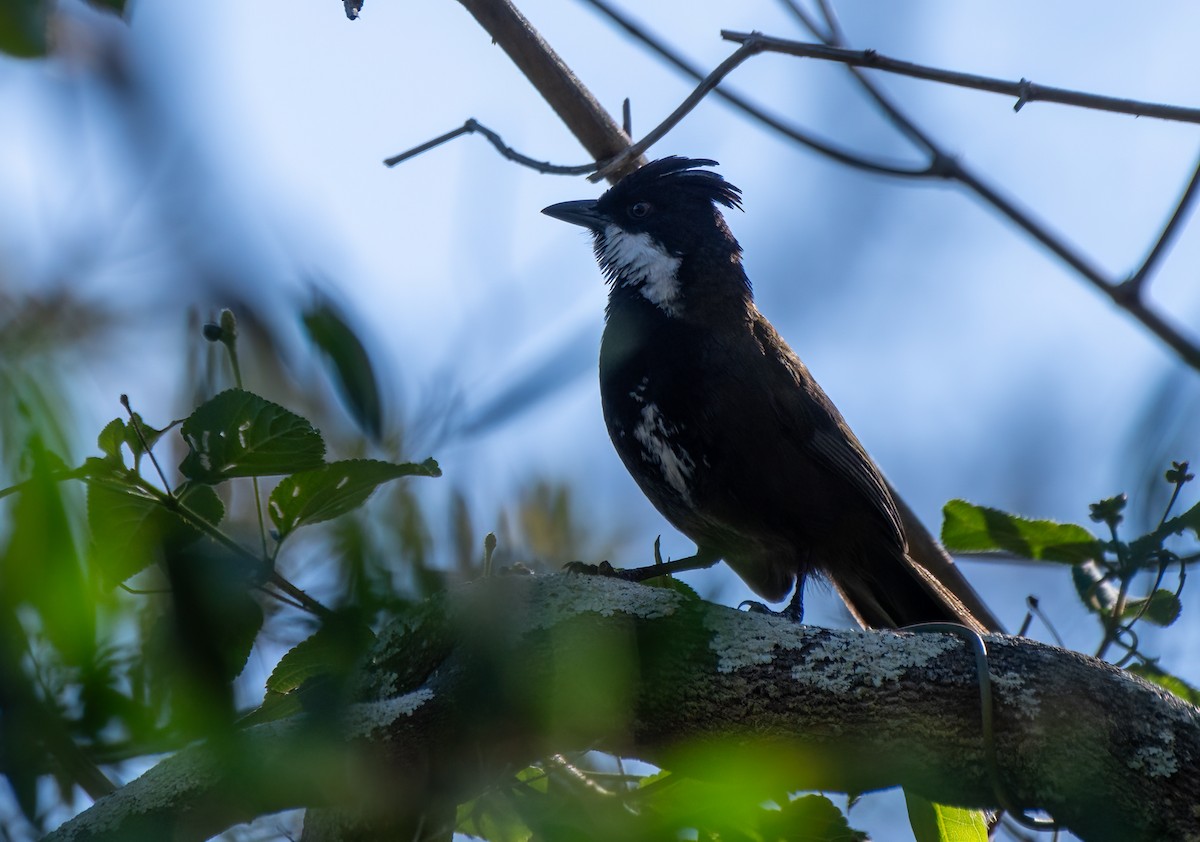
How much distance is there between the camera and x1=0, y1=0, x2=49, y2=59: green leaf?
0.94 metres

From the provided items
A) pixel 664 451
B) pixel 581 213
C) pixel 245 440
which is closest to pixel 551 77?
pixel 581 213

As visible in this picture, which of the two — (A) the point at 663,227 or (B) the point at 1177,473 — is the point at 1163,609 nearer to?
(B) the point at 1177,473

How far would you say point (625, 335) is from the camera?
3941mm

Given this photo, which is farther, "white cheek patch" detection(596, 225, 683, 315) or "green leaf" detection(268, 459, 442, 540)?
"white cheek patch" detection(596, 225, 683, 315)

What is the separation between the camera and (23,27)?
973mm

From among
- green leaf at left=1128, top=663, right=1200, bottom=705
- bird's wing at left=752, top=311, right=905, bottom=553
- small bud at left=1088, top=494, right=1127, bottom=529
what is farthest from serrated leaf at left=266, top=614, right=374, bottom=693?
bird's wing at left=752, top=311, right=905, bottom=553

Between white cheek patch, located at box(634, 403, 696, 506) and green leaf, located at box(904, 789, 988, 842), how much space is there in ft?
4.43

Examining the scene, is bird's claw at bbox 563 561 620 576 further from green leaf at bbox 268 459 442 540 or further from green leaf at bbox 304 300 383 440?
green leaf at bbox 304 300 383 440

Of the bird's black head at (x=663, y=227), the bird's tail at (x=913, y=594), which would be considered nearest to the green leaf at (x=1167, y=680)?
the bird's tail at (x=913, y=594)

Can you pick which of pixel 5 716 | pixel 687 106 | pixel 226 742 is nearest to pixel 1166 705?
pixel 687 106

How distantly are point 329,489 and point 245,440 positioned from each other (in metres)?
0.17

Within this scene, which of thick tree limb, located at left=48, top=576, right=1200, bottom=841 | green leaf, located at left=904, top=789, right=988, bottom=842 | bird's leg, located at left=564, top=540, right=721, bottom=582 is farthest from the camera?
bird's leg, located at left=564, top=540, right=721, bottom=582

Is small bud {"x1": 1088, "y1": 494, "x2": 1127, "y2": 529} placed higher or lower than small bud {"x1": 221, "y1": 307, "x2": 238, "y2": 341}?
higher

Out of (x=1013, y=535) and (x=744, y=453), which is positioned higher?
(x=744, y=453)
